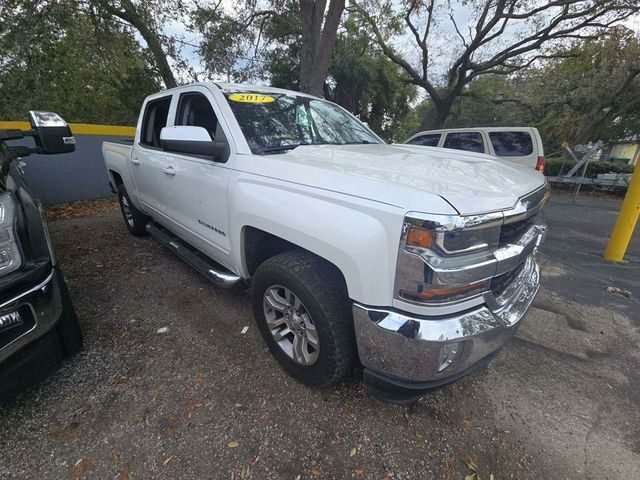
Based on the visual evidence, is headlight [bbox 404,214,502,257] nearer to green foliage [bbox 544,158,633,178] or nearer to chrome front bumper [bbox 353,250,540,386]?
chrome front bumper [bbox 353,250,540,386]

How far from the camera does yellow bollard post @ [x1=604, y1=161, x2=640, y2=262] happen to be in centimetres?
398

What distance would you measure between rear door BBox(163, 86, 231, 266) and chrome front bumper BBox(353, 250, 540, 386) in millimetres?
1343

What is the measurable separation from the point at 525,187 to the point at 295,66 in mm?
15646

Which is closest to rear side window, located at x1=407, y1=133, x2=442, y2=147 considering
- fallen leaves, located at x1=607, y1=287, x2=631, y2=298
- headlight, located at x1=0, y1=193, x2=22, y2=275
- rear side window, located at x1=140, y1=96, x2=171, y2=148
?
fallen leaves, located at x1=607, y1=287, x2=631, y2=298

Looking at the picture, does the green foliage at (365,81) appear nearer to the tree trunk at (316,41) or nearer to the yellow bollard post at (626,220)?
the tree trunk at (316,41)

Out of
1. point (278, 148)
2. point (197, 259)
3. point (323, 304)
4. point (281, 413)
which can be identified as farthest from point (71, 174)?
point (323, 304)

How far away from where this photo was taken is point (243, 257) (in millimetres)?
2258

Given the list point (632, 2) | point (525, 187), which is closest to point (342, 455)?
point (525, 187)

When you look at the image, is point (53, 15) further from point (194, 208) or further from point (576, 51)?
point (576, 51)

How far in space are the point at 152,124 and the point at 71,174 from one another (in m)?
4.40

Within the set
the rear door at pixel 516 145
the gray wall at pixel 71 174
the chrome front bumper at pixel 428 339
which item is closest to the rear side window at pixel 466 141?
the rear door at pixel 516 145

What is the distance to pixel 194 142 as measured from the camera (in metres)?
2.05

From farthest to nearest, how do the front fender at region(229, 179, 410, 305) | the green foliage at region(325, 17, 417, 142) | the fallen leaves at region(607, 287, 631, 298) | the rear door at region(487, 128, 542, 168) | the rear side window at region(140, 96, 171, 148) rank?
1. the green foliage at region(325, 17, 417, 142)
2. the rear door at region(487, 128, 542, 168)
3. the rear side window at region(140, 96, 171, 148)
4. the fallen leaves at region(607, 287, 631, 298)
5. the front fender at region(229, 179, 410, 305)

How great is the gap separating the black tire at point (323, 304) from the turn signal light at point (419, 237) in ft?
1.91
